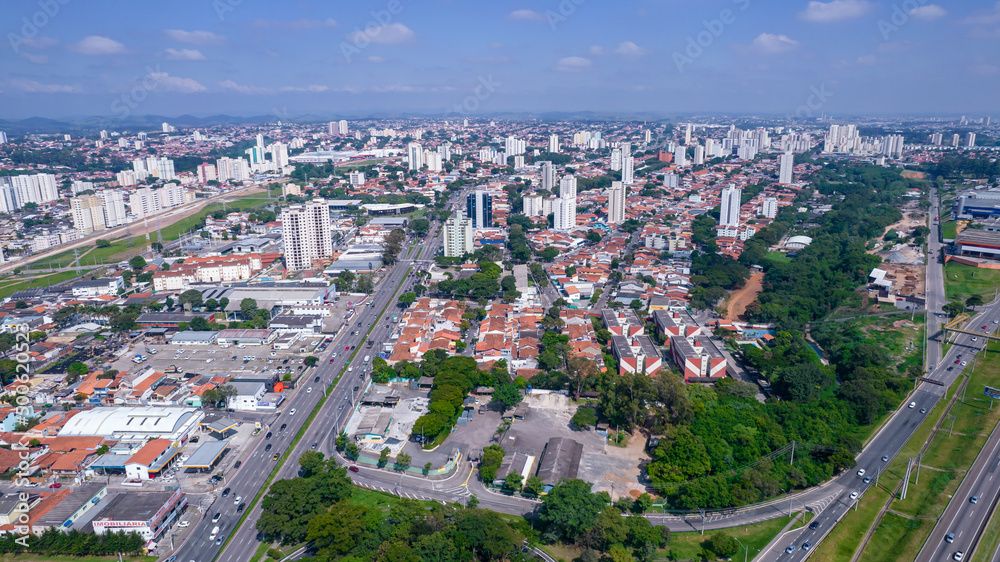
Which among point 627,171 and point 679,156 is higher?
point 679,156

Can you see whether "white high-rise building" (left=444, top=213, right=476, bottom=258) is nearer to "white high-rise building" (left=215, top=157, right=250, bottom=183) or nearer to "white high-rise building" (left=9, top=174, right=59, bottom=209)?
"white high-rise building" (left=9, top=174, right=59, bottom=209)

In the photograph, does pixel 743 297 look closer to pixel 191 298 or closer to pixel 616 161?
pixel 191 298

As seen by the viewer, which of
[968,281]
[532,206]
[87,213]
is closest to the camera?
[968,281]

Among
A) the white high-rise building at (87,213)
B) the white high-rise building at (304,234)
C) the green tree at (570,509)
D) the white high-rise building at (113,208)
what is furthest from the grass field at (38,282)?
the green tree at (570,509)

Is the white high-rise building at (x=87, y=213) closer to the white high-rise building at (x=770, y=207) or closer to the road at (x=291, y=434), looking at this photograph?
the road at (x=291, y=434)

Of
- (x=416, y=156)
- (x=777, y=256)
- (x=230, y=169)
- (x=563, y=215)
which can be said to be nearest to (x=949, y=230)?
(x=777, y=256)

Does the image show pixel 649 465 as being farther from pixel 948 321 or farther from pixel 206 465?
pixel 948 321

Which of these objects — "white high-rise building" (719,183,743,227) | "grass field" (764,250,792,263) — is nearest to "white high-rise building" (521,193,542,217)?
"white high-rise building" (719,183,743,227)
